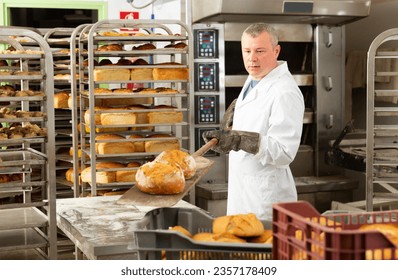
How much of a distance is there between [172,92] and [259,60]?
1712 millimetres

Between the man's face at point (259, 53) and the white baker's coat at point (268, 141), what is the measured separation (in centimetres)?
7

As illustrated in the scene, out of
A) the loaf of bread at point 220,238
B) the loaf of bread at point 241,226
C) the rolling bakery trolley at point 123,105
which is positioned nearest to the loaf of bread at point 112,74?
the rolling bakery trolley at point 123,105

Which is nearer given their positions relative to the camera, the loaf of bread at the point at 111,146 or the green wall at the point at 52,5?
the loaf of bread at the point at 111,146

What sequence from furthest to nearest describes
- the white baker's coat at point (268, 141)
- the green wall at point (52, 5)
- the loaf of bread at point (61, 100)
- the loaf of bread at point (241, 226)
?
the green wall at point (52, 5)
the loaf of bread at point (61, 100)
the white baker's coat at point (268, 141)
the loaf of bread at point (241, 226)

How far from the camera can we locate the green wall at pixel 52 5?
619 centimetres

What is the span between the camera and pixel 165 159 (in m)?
2.70

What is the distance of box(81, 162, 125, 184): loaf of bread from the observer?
4703mm

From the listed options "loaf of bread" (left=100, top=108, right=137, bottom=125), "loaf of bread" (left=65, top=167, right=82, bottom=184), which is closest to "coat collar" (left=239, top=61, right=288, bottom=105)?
"loaf of bread" (left=100, top=108, right=137, bottom=125)

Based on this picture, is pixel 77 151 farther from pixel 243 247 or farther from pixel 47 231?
pixel 243 247

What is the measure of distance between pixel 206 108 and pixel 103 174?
917 millimetres

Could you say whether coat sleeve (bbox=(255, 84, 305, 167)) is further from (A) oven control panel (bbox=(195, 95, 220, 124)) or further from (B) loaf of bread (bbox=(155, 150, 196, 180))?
(A) oven control panel (bbox=(195, 95, 220, 124))

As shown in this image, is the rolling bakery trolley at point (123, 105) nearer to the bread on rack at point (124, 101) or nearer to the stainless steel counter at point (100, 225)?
the bread on rack at point (124, 101)

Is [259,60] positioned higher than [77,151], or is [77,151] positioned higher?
[259,60]
